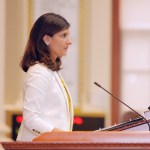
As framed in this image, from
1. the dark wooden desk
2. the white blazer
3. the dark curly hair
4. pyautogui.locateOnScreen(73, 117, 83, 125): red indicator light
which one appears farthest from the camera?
pyautogui.locateOnScreen(73, 117, 83, 125): red indicator light

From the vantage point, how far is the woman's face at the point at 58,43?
6.66 ft

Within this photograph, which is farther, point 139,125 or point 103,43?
point 103,43

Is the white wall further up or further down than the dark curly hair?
further up

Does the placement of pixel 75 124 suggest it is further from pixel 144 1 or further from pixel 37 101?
pixel 37 101

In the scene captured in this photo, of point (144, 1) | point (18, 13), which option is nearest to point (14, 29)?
point (18, 13)

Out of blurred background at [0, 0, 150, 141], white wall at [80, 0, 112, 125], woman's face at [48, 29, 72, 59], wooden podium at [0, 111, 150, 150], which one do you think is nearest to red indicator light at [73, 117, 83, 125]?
blurred background at [0, 0, 150, 141]

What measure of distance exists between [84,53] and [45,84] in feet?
10.7

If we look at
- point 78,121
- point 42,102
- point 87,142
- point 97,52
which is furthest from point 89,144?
point 97,52

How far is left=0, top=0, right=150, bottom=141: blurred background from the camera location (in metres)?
5.07

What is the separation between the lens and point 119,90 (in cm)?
527

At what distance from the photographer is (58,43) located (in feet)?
6.67

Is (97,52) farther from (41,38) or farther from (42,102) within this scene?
(42,102)

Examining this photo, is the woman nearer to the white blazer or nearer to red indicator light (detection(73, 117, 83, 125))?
the white blazer

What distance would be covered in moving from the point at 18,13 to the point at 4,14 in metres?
0.23
